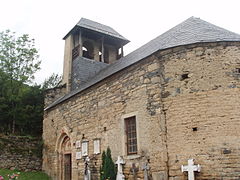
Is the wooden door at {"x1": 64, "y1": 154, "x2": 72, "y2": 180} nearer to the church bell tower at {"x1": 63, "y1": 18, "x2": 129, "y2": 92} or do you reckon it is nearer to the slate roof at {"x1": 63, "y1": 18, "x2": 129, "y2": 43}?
the church bell tower at {"x1": 63, "y1": 18, "x2": 129, "y2": 92}

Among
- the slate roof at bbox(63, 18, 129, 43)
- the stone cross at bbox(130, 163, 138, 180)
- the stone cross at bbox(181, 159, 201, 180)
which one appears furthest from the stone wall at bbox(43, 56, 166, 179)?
the slate roof at bbox(63, 18, 129, 43)

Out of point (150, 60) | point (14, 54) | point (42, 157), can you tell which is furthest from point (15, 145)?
point (150, 60)

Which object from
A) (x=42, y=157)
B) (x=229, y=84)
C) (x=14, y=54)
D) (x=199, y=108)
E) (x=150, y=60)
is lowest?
(x=42, y=157)

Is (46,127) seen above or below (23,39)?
below

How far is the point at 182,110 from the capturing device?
25.9 feet

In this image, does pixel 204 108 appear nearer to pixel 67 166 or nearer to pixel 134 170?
pixel 134 170

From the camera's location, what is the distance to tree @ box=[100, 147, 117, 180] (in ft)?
30.5

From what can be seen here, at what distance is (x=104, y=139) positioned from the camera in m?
10.4

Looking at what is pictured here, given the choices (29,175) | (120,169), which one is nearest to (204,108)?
(120,169)

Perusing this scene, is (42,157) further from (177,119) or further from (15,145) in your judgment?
(177,119)

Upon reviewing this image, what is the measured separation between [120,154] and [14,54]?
536 inches

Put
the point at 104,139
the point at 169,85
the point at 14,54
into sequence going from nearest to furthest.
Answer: the point at 169,85 < the point at 104,139 < the point at 14,54

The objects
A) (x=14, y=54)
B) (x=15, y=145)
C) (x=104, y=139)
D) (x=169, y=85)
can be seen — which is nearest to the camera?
(x=169, y=85)

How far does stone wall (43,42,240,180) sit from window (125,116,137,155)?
0.50ft
